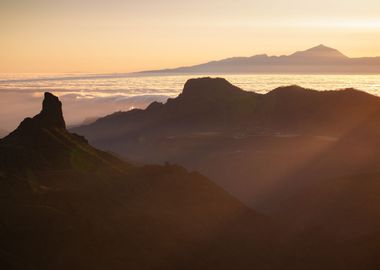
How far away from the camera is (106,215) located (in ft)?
225

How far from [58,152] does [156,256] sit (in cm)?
3292

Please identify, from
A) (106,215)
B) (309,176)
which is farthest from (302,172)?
(106,215)

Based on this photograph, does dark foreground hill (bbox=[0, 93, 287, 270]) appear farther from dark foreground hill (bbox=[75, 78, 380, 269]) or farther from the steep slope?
the steep slope

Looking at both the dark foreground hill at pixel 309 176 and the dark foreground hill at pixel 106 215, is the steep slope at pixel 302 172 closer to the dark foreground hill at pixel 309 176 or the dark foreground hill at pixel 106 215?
the dark foreground hill at pixel 309 176

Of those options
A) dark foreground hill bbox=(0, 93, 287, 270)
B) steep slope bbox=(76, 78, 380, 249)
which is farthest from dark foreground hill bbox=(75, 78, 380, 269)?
dark foreground hill bbox=(0, 93, 287, 270)

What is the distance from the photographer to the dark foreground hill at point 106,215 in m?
57.5

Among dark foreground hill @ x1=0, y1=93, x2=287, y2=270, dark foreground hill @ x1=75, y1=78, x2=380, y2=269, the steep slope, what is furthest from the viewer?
the steep slope

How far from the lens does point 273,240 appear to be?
8250 cm

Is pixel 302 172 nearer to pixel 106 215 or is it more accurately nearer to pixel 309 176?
pixel 309 176

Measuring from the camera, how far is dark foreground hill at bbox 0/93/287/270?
2264 inches

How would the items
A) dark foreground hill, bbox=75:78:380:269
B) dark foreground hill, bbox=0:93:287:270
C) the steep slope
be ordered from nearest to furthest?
1. dark foreground hill, bbox=0:93:287:270
2. dark foreground hill, bbox=75:78:380:269
3. the steep slope

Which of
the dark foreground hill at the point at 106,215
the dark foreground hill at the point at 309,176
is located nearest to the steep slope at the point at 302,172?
the dark foreground hill at the point at 309,176

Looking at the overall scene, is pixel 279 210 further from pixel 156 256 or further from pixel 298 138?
pixel 298 138

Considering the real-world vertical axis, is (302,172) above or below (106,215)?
below
